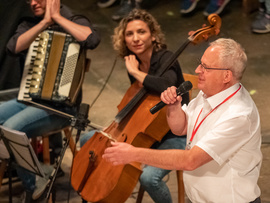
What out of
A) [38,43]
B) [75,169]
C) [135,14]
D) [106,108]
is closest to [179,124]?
[75,169]

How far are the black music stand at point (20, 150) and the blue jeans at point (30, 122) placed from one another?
23 cm

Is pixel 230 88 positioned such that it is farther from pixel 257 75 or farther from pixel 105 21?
pixel 105 21

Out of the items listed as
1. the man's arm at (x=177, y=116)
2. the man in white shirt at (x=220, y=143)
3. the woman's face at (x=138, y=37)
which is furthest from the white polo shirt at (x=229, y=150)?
the woman's face at (x=138, y=37)

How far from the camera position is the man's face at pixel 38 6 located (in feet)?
13.1

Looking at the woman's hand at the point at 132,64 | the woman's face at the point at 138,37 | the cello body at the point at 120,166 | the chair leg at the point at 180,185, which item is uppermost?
the woman's face at the point at 138,37

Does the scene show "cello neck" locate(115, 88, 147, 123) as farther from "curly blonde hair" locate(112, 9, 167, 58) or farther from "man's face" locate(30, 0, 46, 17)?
"man's face" locate(30, 0, 46, 17)

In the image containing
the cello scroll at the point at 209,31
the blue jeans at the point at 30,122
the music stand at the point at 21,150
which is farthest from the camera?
the blue jeans at the point at 30,122

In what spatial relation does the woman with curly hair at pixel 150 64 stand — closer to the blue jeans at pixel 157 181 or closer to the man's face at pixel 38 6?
the blue jeans at pixel 157 181

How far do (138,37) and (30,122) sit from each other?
1.06m

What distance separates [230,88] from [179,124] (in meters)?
0.42

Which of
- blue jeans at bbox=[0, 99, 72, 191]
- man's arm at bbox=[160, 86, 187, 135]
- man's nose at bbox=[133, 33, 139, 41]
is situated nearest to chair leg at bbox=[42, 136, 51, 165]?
blue jeans at bbox=[0, 99, 72, 191]

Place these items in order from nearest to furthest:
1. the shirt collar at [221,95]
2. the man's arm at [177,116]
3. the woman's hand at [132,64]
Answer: the shirt collar at [221,95] < the man's arm at [177,116] < the woman's hand at [132,64]

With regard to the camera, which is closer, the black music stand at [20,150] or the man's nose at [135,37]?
the black music stand at [20,150]

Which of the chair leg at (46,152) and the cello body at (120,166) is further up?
the cello body at (120,166)
